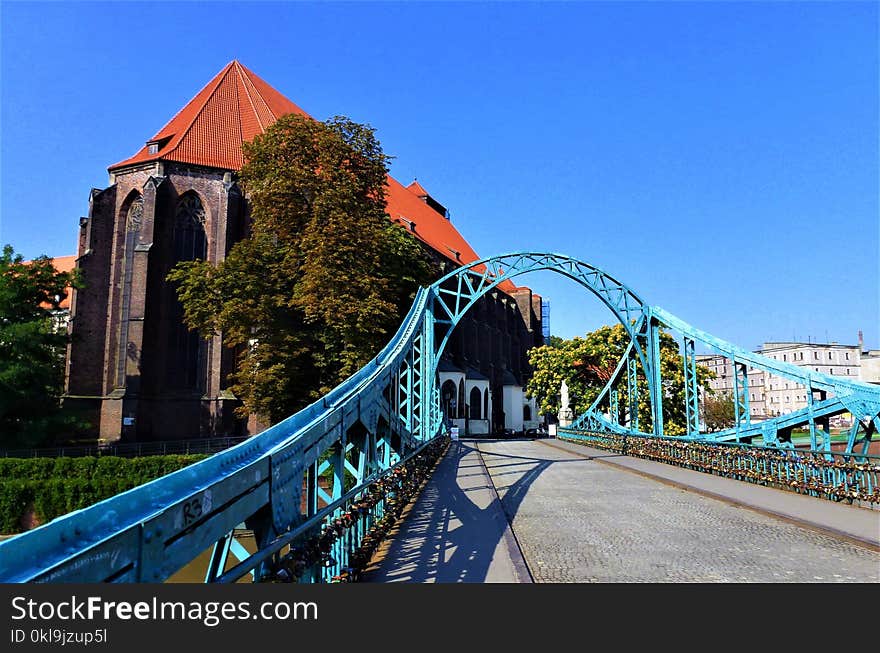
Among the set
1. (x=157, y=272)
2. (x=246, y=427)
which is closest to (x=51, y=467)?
(x=246, y=427)

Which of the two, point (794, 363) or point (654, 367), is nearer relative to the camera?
point (654, 367)

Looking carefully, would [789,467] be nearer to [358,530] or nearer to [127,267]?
[358,530]

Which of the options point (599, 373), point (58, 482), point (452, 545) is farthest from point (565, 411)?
point (452, 545)

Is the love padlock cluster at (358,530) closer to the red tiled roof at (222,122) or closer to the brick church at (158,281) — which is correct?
the brick church at (158,281)

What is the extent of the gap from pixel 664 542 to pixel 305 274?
A: 54.3 feet

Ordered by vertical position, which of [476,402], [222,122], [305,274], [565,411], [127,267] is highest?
[222,122]

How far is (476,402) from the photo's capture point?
49156 millimetres

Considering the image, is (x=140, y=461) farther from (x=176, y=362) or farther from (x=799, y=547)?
(x=799, y=547)

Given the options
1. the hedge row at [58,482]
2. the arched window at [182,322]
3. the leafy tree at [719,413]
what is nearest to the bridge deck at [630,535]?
the hedge row at [58,482]

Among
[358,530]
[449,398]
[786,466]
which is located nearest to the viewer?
[358,530]

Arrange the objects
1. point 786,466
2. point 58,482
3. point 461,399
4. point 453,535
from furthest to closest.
→ point 461,399 → point 58,482 → point 786,466 → point 453,535

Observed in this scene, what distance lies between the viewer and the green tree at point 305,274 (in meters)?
20.5

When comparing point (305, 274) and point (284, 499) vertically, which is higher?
point (305, 274)

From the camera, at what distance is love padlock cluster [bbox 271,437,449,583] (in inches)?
168
